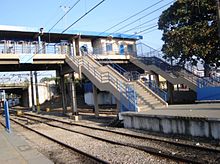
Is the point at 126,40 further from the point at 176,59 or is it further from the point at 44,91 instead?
the point at 44,91

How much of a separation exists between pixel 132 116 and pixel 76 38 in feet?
82.7

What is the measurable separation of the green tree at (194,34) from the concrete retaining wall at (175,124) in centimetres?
1146

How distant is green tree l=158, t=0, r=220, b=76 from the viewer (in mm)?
25297

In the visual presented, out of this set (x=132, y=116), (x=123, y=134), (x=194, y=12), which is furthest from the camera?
(x=194, y=12)

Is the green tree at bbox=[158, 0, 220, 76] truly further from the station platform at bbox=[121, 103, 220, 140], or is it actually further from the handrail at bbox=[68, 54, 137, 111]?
the station platform at bbox=[121, 103, 220, 140]

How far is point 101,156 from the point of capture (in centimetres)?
1088

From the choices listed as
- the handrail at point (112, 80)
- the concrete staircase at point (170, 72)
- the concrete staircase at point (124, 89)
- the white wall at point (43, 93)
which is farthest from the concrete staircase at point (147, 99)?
the white wall at point (43, 93)

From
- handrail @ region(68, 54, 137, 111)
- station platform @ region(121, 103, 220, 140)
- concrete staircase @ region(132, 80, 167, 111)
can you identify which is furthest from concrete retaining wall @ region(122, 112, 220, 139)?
concrete staircase @ region(132, 80, 167, 111)

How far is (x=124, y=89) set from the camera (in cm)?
2061

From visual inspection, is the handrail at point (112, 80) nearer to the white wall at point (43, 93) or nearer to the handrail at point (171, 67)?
the handrail at point (171, 67)

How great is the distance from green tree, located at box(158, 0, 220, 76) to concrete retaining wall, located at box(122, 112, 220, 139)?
1146cm

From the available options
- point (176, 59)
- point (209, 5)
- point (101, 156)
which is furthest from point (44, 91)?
point (101, 156)

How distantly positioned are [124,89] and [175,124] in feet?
23.5

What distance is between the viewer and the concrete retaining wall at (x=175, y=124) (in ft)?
39.1
